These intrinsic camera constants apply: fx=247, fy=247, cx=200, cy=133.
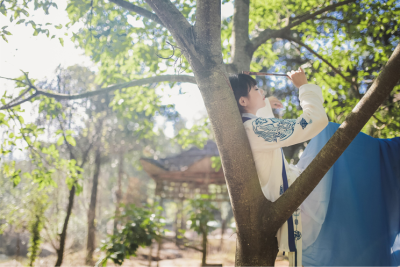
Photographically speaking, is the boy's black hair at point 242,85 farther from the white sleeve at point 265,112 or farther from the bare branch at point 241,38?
the bare branch at point 241,38

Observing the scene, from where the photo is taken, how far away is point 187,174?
8.84m

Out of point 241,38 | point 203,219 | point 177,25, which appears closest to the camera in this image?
point 177,25

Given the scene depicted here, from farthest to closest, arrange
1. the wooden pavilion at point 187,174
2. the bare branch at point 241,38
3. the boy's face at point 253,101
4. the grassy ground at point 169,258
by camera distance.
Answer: the wooden pavilion at point 187,174 < the grassy ground at point 169,258 < the bare branch at point 241,38 < the boy's face at point 253,101

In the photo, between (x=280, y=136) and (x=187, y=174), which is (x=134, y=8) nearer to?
(x=280, y=136)

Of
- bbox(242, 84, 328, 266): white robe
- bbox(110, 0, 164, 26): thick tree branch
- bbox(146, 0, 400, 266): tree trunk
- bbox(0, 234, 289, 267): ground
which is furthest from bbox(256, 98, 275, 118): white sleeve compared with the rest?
bbox(0, 234, 289, 267): ground

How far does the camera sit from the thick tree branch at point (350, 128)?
1062mm

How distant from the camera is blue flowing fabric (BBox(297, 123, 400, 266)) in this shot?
1744mm

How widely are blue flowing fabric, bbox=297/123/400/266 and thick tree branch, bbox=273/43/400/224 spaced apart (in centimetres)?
68

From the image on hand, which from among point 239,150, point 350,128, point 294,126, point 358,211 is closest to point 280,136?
point 294,126

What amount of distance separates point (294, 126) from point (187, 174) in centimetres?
771

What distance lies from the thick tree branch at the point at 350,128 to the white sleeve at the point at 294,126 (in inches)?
6.5

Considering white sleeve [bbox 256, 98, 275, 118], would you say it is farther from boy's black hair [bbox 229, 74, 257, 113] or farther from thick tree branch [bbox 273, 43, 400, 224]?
thick tree branch [bbox 273, 43, 400, 224]

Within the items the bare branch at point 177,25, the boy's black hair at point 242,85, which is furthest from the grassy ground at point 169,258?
the bare branch at point 177,25

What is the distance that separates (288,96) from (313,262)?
6.56 meters
